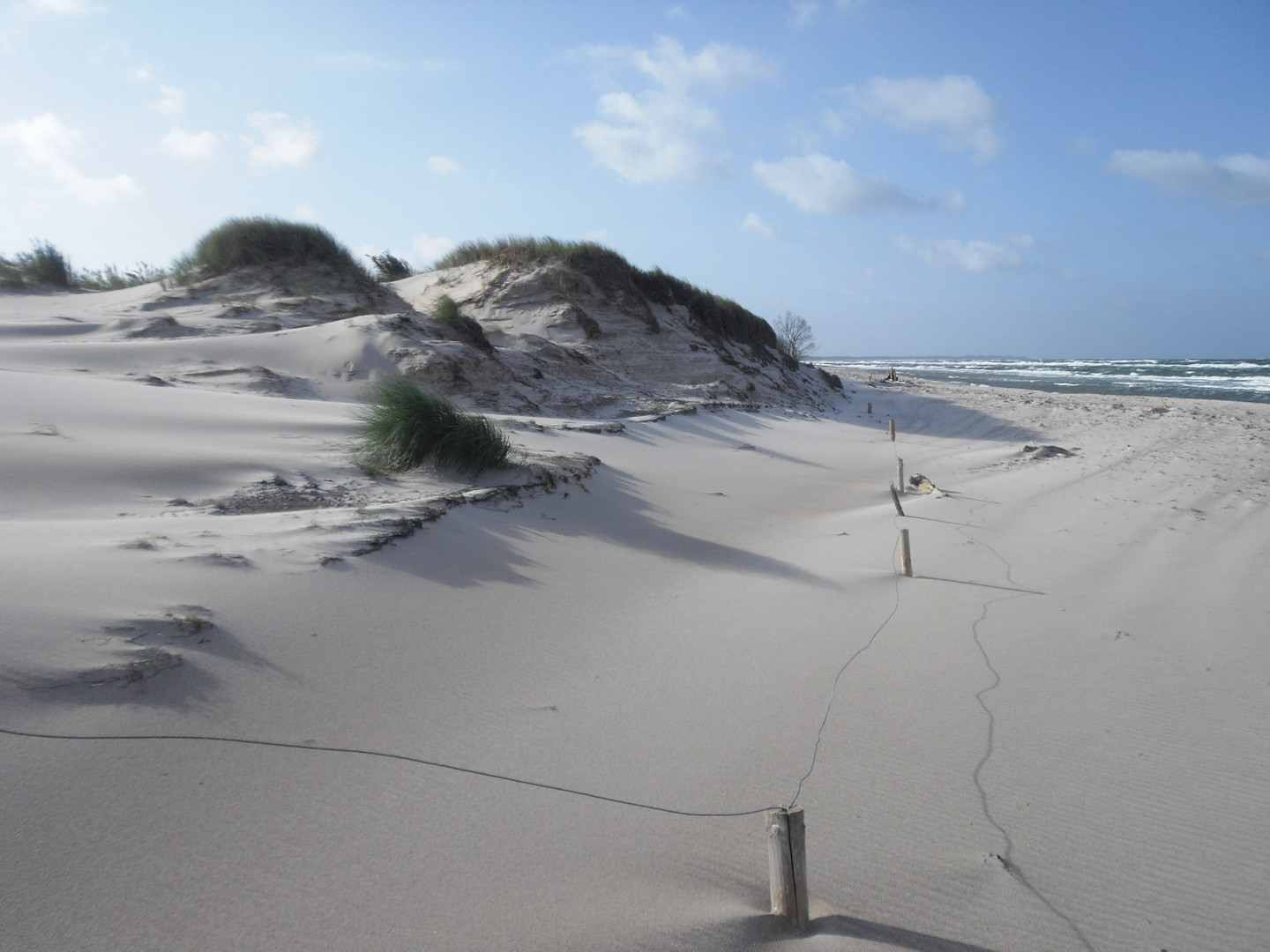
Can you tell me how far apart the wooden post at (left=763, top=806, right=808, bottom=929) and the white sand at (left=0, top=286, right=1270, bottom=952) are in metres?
0.10

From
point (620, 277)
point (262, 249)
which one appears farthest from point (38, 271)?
point (620, 277)

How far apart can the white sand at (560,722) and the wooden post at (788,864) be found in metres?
0.10

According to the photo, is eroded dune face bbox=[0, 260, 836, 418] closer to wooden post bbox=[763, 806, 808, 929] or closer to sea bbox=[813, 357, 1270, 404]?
wooden post bbox=[763, 806, 808, 929]

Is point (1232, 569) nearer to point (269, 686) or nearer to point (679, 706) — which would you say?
point (679, 706)

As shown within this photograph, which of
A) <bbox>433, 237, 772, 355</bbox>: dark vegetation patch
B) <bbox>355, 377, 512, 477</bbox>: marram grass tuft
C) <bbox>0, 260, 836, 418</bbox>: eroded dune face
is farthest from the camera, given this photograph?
<bbox>433, 237, 772, 355</bbox>: dark vegetation patch

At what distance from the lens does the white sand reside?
223 centimetres

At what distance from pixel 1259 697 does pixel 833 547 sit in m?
3.22

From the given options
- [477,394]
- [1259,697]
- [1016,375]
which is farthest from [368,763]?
[1016,375]

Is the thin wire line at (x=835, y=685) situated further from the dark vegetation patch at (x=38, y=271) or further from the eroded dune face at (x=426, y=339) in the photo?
the dark vegetation patch at (x=38, y=271)

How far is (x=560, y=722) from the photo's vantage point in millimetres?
3275

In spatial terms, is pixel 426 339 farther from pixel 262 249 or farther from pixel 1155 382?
pixel 1155 382

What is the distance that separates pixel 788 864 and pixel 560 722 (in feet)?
4.43

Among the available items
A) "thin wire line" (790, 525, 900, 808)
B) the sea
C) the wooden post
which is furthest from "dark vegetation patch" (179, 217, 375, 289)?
the sea

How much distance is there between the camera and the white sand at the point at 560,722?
2232 mm
